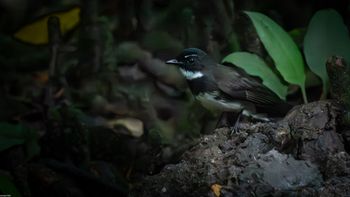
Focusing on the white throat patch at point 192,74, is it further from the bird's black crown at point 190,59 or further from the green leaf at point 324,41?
the green leaf at point 324,41

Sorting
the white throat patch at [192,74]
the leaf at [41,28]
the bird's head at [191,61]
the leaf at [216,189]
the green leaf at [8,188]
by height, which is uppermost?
the leaf at [216,189]

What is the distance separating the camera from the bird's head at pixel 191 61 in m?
4.71

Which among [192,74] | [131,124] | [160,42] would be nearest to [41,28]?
[160,42]

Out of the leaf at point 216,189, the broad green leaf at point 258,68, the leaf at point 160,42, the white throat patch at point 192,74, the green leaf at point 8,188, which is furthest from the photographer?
the leaf at point 160,42

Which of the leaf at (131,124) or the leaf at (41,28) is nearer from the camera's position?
the leaf at (131,124)

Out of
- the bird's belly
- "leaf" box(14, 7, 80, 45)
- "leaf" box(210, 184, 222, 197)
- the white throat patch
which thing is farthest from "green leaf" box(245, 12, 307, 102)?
"leaf" box(14, 7, 80, 45)

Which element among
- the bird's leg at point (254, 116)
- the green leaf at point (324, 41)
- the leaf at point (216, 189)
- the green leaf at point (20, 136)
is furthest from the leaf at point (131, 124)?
the leaf at point (216, 189)

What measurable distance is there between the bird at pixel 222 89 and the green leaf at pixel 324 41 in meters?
0.48

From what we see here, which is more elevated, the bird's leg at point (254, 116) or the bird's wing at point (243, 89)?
the bird's wing at point (243, 89)

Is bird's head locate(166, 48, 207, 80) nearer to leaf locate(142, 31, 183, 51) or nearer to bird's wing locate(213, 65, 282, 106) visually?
bird's wing locate(213, 65, 282, 106)

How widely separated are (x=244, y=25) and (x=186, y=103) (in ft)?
3.28

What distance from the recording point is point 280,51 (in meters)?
5.04

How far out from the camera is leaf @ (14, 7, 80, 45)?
20.8 feet

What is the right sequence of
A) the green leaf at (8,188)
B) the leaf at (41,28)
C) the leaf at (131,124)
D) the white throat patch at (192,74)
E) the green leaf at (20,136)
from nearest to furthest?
the green leaf at (8,188) < the green leaf at (20,136) < the white throat patch at (192,74) < the leaf at (131,124) < the leaf at (41,28)
